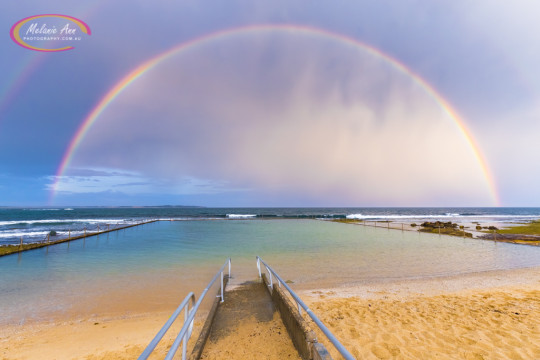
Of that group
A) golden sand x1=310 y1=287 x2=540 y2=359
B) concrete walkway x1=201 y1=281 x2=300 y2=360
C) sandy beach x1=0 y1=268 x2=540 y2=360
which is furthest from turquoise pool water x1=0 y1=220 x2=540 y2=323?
golden sand x1=310 y1=287 x2=540 y2=359

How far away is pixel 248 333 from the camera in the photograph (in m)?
4.93

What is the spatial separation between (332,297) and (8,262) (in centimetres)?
1798

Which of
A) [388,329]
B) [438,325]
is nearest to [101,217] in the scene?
[388,329]

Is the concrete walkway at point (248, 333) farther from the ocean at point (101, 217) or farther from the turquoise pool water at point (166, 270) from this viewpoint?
the ocean at point (101, 217)

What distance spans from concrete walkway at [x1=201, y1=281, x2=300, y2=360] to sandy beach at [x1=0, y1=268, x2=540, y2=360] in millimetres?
109

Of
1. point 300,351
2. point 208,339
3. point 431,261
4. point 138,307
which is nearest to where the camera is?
point 300,351

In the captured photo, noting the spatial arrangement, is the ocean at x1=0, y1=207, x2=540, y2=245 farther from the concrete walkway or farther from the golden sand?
the golden sand

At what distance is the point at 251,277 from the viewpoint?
10195mm

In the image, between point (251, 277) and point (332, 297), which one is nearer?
point (332, 297)

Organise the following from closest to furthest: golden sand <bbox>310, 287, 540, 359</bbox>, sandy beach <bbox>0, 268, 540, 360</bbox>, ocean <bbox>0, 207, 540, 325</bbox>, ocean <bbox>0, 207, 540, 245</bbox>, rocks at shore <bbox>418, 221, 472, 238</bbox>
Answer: golden sand <bbox>310, 287, 540, 359</bbox> < sandy beach <bbox>0, 268, 540, 360</bbox> < ocean <bbox>0, 207, 540, 325</bbox> < rocks at shore <bbox>418, 221, 472, 238</bbox> < ocean <bbox>0, 207, 540, 245</bbox>

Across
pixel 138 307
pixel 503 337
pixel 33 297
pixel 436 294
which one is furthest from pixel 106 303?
pixel 436 294

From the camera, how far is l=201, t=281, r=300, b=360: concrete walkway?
13.9 ft

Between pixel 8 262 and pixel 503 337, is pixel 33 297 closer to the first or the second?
pixel 8 262

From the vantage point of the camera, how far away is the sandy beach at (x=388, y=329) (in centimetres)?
460
